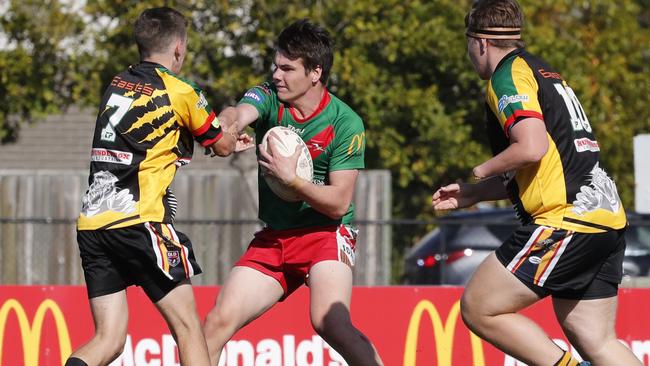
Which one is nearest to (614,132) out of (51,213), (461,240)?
(461,240)

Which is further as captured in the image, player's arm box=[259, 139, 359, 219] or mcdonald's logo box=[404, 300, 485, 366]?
mcdonald's logo box=[404, 300, 485, 366]

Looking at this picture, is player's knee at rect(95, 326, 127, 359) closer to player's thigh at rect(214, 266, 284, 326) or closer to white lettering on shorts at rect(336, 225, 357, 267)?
player's thigh at rect(214, 266, 284, 326)

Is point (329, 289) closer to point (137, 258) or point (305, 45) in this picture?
point (137, 258)

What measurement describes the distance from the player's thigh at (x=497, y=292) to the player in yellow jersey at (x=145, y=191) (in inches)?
58.1

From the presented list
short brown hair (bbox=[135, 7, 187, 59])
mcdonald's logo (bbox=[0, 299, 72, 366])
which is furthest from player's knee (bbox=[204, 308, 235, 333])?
mcdonald's logo (bbox=[0, 299, 72, 366])

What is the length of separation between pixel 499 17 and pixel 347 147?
3.74 feet

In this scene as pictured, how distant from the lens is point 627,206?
54.3 feet

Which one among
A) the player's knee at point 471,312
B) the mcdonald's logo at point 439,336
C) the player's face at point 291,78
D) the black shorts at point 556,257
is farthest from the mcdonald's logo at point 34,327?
the black shorts at point 556,257

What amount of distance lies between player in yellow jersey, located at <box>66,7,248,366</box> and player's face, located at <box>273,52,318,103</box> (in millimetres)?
467

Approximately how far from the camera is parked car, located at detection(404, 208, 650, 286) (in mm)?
13672

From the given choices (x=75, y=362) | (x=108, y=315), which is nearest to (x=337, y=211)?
(x=108, y=315)

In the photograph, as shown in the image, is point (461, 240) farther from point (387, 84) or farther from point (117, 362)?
point (117, 362)

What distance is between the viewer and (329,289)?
651 centimetres

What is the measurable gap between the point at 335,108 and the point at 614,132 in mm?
9675
